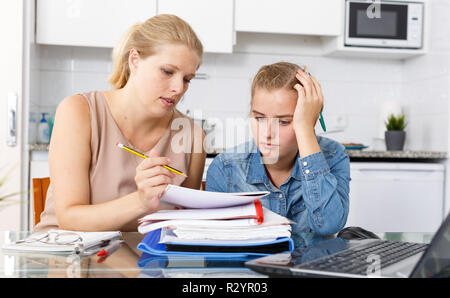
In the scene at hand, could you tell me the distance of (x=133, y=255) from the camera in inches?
31.9

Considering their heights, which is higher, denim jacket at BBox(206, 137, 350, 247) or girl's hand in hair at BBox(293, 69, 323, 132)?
girl's hand in hair at BBox(293, 69, 323, 132)

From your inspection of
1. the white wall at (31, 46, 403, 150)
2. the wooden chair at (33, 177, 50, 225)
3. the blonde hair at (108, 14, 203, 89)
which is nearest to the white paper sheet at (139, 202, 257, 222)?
the blonde hair at (108, 14, 203, 89)

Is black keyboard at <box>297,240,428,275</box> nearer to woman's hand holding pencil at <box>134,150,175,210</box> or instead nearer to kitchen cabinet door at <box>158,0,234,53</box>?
woman's hand holding pencil at <box>134,150,175,210</box>

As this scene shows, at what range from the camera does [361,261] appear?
0.74 m

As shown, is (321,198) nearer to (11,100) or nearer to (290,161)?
(290,161)

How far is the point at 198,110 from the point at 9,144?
129 centimetres

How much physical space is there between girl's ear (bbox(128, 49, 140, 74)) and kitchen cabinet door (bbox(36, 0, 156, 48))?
168 centimetres

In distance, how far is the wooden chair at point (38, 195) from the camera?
1.60 m

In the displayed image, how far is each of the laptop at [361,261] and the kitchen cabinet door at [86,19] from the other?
2.51 m

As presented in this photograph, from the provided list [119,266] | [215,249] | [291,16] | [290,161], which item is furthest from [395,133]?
[119,266]

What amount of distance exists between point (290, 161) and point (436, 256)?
0.86m

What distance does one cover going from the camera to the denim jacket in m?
1.25

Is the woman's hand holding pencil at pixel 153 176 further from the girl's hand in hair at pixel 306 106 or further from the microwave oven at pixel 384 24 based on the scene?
the microwave oven at pixel 384 24

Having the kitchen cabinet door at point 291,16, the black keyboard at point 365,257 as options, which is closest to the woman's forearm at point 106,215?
the black keyboard at point 365,257
